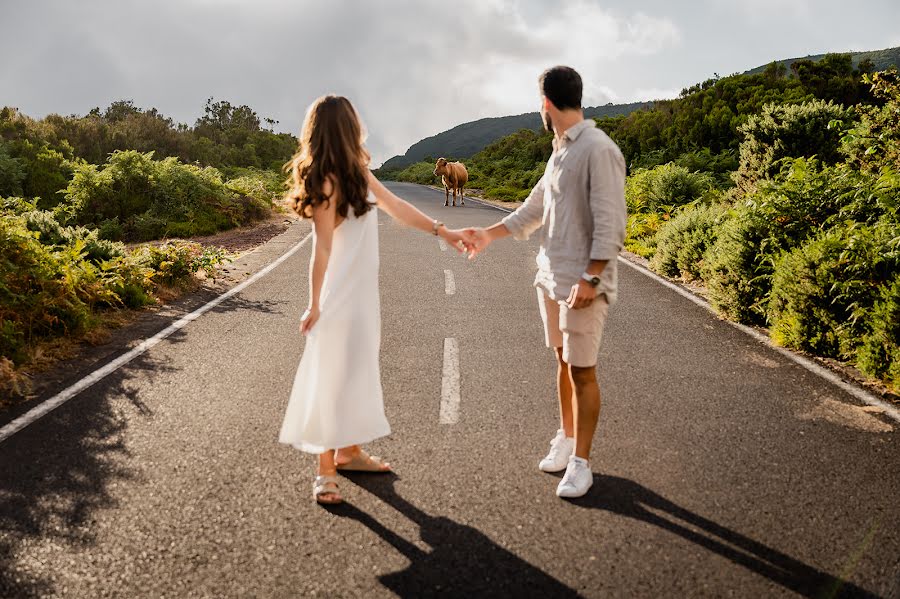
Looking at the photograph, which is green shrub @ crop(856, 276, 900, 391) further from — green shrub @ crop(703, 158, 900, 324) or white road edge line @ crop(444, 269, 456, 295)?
white road edge line @ crop(444, 269, 456, 295)

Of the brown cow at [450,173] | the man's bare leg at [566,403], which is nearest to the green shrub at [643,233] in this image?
the man's bare leg at [566,403]

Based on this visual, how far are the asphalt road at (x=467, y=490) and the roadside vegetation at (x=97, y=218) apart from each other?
915 mm

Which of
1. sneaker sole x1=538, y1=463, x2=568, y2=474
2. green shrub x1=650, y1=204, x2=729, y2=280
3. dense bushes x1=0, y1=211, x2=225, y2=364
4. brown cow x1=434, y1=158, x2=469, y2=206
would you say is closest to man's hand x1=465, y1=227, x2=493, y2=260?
sneaker sole x1=538, y1=463, x2=568, y2=474

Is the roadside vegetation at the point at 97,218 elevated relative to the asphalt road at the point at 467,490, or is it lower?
elevated

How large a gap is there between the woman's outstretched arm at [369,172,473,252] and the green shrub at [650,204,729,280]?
6.91 m

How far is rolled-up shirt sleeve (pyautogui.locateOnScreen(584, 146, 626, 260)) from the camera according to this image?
141 inches

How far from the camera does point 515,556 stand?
3.28 meters

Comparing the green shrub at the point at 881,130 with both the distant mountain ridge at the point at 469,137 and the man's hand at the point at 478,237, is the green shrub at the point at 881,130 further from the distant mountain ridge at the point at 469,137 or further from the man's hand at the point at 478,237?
the distant mountain ridge at the point at 469,137

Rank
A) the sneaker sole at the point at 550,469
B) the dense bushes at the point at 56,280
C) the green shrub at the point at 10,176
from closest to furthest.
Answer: the sneaker sole at the point at 550,469, the dense bushes at the point at 56,280, the green shrub at the point at 10,176

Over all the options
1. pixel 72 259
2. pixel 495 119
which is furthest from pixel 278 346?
pixel 495 119

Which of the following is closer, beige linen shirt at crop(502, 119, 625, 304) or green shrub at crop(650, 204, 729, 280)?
beige linen shirt at crop(502, 119, 625, 304)

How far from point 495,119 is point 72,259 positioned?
162683 millimetres

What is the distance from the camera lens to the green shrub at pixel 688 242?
10969 mm

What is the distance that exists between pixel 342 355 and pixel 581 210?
5.37 feet
